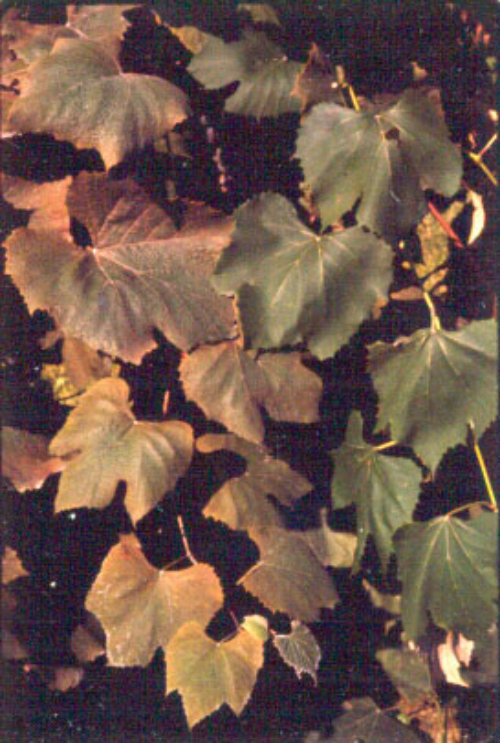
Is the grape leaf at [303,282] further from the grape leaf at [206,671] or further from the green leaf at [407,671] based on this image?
the green leaf at [407,671]

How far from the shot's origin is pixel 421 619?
1.72m

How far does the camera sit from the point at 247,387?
1.65 meters

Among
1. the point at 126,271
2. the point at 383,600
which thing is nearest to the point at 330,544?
the point at 383,600

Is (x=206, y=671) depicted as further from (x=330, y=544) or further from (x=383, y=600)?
(x=383, y=600)

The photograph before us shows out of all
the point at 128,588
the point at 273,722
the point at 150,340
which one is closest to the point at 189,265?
the point at 150,340

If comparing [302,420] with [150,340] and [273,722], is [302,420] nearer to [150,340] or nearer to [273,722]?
[150,340]

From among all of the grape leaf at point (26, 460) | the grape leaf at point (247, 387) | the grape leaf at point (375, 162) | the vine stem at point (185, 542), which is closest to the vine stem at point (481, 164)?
the grape leaf at point (375, 162)

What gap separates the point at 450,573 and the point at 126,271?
35.1 inches

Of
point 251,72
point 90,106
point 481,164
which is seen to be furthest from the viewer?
point 481,164

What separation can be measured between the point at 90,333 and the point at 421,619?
903 millimetres

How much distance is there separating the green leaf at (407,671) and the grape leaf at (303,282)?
3.76 feet

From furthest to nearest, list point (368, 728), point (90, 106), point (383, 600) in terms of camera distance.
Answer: point (383, 600)
point (368, 728)
point (90, 106)

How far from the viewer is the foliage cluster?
155 centimetres

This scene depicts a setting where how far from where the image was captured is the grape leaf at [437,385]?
1.56 meters
